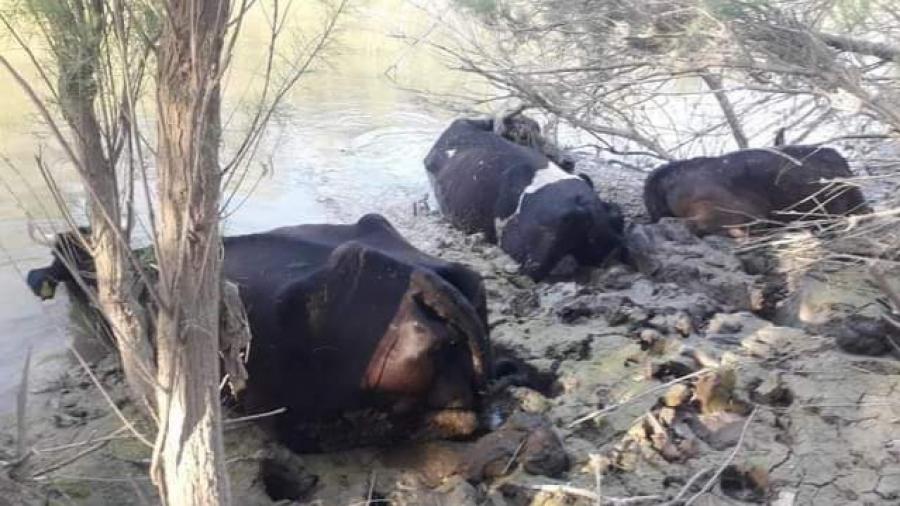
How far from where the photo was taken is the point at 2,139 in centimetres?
834

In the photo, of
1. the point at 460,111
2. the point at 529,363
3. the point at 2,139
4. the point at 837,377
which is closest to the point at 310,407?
the point at 529,363

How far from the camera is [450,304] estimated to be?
3.90 metres

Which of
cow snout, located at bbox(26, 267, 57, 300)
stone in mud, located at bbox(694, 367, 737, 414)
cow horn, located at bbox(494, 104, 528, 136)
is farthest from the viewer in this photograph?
cow horn, located at bbox(494, 104, 528, 136)

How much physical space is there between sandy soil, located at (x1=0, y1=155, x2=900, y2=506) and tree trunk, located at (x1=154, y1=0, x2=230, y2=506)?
0.36m

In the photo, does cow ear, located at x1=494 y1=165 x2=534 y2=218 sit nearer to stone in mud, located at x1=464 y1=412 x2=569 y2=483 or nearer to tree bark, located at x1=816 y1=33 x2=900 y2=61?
tree bark, located at x1=816 y1=33 x2=900 y2=61

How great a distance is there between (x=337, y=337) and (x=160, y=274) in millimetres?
1509

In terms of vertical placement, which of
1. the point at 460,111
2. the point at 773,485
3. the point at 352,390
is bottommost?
the point at 773,485

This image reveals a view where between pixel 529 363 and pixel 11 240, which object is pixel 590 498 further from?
pixel 11 240

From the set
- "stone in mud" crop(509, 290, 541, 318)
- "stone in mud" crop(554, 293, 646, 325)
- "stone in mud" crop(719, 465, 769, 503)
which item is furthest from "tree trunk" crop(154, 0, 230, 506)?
"stone in mud" crop(509, 290, 541, 318)

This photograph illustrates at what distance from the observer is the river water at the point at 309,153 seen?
206 inches

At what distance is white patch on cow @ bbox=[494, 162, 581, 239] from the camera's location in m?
6.51

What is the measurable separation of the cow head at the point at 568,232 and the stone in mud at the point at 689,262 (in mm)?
157

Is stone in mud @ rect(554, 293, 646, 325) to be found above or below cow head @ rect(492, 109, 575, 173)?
below

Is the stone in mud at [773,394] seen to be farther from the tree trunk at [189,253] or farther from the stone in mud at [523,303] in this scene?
the tree trunk at [189,253]
